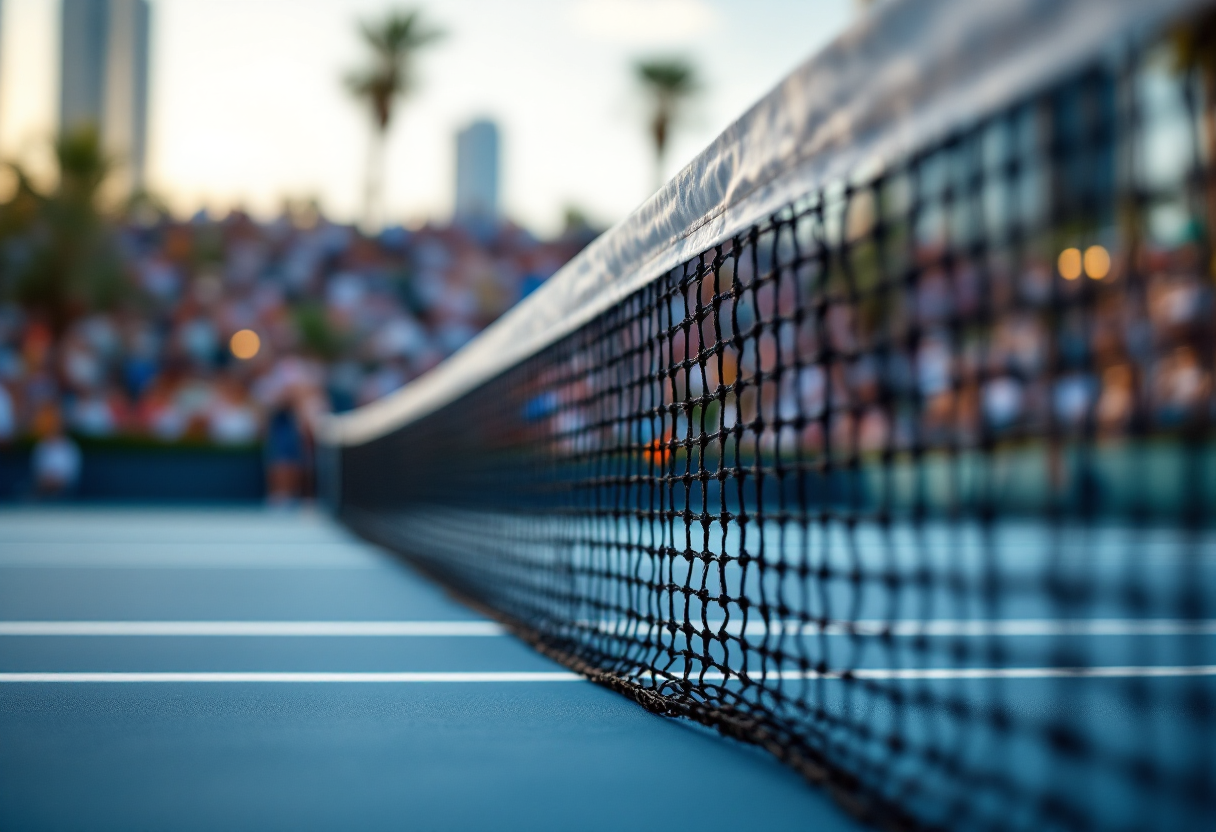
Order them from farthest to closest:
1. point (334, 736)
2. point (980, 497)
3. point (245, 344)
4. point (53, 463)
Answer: point (245, 344) → point (53, 463) → point (980, 497) → point (334, 736)

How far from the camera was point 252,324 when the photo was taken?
56.8 feet

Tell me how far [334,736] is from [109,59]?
176ft

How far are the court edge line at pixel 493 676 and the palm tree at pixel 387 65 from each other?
73.2ft

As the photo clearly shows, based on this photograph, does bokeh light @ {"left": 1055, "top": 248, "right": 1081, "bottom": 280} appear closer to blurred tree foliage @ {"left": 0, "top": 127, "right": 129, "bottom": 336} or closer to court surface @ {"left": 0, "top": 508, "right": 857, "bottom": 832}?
court surface @ {"left": 0, "top": 508, "right": 857, "bottom": 832}

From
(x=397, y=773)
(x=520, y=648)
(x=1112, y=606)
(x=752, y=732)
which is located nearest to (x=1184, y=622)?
(x=1112, y=606)

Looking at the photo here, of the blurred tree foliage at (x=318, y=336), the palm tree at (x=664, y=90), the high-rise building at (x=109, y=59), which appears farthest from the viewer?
the high-rise building at (x=109, y=59)

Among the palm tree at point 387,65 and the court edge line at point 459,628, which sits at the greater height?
the palm tree at point 387,65

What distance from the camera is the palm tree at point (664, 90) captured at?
23.8 metres

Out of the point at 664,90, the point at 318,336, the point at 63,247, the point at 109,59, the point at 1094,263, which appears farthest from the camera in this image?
the point at 109,59

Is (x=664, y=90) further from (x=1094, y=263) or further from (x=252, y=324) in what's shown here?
(x=1094, y=263)

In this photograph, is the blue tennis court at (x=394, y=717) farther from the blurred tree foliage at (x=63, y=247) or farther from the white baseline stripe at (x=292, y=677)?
the blurred tree foliage at (x=63, y=247)

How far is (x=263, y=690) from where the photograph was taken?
2.06m

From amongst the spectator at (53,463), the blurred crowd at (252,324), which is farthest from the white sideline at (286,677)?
the blurred crowd at (252,324)

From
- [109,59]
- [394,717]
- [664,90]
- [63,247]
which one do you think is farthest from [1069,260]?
[109,59]
